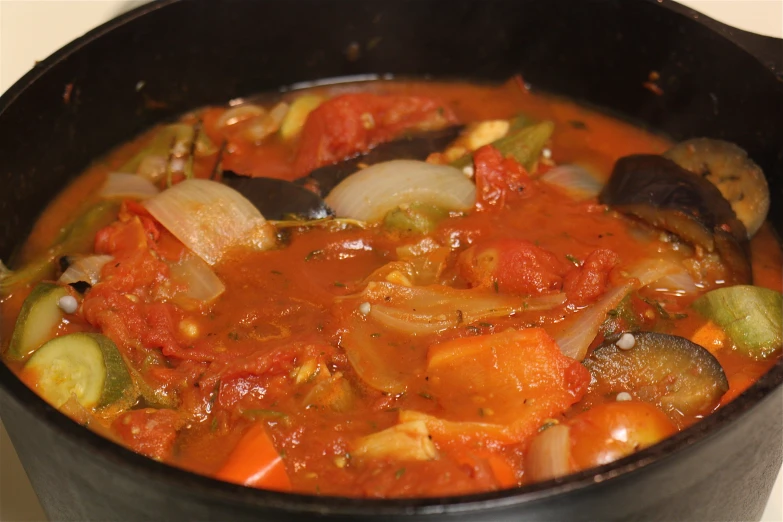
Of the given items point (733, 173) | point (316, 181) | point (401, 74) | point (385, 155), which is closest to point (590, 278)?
point (733, 173)

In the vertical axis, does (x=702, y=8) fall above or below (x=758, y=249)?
above

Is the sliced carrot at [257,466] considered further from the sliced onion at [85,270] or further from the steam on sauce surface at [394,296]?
the sliced onion at [85,270]

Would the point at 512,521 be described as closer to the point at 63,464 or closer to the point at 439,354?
the point at 439,354

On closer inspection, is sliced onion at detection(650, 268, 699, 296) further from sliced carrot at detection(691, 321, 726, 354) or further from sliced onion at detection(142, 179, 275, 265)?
sliced onion at detection(142, 179, 275, 265)

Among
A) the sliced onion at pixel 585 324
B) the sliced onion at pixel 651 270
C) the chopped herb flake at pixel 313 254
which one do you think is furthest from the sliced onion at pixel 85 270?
the sliced onion at pixel 651 270

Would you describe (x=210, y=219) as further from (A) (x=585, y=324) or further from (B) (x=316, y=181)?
(A) (x=585, y=324)

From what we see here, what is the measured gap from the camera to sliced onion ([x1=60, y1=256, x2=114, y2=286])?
3594 millimetres

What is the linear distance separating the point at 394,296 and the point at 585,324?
2.36 ft

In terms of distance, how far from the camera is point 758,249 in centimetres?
407

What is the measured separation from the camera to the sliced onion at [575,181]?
419 centimetres

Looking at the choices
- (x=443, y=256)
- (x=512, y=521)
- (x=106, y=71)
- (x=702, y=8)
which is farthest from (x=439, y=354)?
(x=702, y=8)

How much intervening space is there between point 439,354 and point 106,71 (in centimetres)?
232

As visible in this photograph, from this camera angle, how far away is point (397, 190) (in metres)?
3.92

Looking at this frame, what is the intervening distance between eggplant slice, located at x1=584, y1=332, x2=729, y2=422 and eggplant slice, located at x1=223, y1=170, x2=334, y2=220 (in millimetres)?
1373
